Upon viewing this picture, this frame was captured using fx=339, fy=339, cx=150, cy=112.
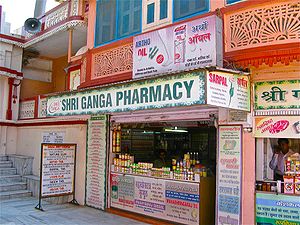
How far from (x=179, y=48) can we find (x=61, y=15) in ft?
20.6

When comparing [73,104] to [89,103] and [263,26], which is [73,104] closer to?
[89,103]

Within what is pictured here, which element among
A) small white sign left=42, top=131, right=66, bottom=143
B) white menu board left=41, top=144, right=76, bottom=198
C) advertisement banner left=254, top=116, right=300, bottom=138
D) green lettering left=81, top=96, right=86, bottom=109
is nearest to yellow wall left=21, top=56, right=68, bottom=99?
small white sign left=42, top=131, right=66, bottom=143

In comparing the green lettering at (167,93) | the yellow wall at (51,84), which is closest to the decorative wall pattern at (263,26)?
the green lettering at (167,93)

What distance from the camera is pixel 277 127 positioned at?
231 inches

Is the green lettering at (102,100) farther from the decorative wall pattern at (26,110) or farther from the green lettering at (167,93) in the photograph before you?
the decorative wall pattern at (26,110)

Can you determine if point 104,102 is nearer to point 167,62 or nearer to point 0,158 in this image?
point 167,62

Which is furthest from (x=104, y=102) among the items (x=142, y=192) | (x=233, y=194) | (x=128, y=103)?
(x=233, y=194)

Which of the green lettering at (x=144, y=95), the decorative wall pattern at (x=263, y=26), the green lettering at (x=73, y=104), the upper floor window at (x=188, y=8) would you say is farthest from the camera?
the green lettering at (x=73, y=104)

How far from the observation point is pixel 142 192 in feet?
27.2

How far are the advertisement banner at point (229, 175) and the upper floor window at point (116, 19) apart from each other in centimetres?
344

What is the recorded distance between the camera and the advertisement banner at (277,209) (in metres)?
5.71

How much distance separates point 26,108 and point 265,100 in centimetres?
995

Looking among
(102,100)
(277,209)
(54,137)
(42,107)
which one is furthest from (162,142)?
(277,209)

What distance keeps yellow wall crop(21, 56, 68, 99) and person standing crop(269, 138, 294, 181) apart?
10.6m
